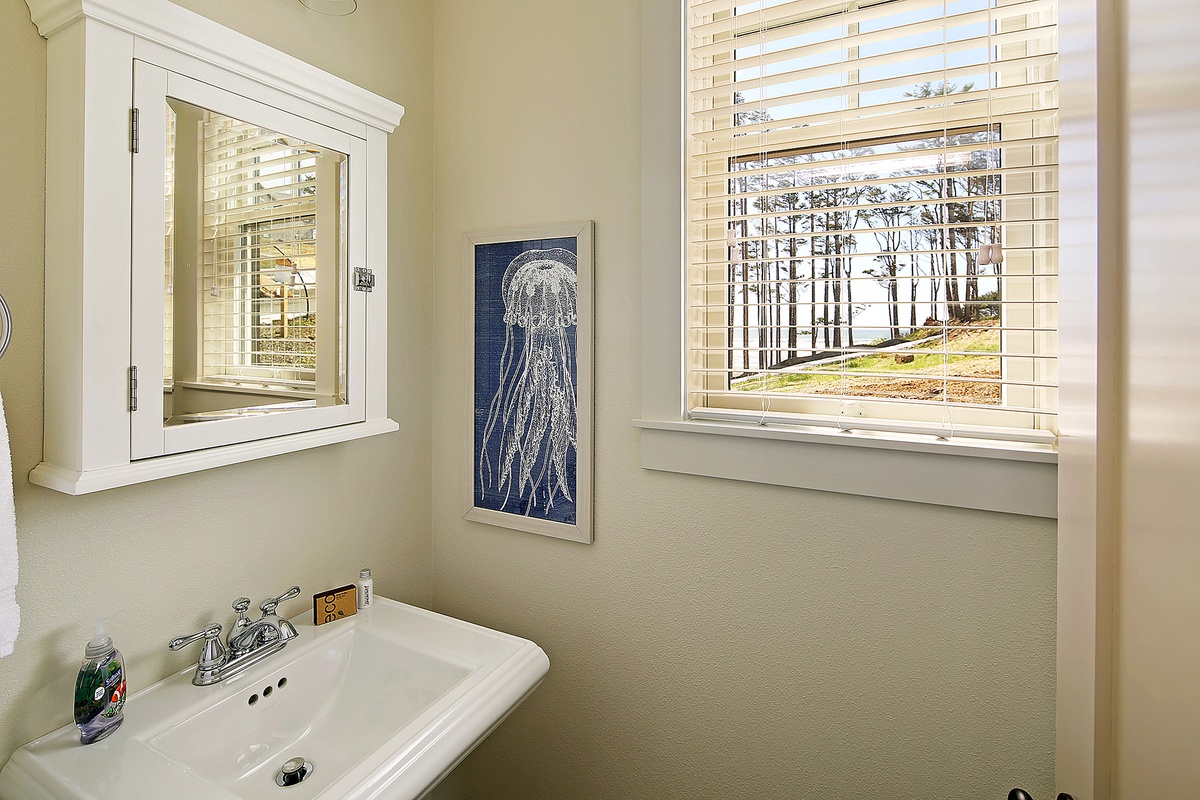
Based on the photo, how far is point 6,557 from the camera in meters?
0.77

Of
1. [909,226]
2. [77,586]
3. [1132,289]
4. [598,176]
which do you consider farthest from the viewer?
[598,176]

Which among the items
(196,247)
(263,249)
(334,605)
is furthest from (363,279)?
(334,605)

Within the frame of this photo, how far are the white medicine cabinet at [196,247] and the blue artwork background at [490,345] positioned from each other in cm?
28

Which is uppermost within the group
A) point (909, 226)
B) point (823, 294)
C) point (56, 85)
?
point (56, 85)

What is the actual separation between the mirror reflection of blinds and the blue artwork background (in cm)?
41

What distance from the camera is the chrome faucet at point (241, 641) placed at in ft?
3.51

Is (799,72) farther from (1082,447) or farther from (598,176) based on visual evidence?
(1082,447)

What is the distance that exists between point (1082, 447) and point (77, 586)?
1.37 m

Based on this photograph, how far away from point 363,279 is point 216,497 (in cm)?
49

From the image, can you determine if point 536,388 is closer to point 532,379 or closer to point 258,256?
point 532,379

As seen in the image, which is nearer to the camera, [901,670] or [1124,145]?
[1124,145]

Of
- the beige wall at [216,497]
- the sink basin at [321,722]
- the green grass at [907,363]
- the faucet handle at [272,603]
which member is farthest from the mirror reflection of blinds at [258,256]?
the green grass at [907,363]

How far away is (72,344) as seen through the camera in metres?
0.86

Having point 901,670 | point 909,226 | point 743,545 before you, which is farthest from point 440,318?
point 901,670
